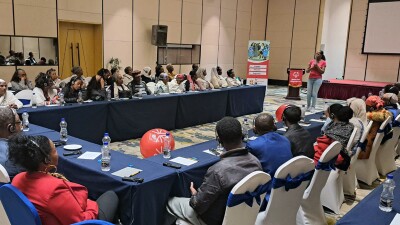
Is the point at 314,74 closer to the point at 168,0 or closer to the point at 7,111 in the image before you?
the point at 168,0

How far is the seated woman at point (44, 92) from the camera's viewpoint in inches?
191

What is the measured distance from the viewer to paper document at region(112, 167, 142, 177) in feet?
8.23

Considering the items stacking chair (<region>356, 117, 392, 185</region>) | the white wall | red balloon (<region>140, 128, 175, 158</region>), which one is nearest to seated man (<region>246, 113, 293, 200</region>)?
red balloon (<region>140, 128, 175, 158</region>)

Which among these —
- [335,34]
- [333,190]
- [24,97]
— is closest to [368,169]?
[333,190]

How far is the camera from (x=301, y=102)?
10.9 m

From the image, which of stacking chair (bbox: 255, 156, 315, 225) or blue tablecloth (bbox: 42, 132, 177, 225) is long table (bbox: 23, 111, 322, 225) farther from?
stacking chair (bbox: 255, 156, 315, 225)

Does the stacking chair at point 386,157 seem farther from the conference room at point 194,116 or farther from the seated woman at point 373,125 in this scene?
the seated woman at point 373,125

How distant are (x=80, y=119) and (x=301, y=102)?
7599 millimetres

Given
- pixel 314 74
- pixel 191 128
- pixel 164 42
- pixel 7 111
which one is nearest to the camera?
pixel 7 111

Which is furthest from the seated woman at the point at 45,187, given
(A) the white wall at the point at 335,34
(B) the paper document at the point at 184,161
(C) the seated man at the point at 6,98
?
(A) the white wall at the point at 335,34

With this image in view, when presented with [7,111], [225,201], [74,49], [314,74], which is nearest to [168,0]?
[74,49]

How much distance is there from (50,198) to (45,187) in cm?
6

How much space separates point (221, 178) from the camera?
2.11m

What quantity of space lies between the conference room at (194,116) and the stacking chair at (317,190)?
2cm
